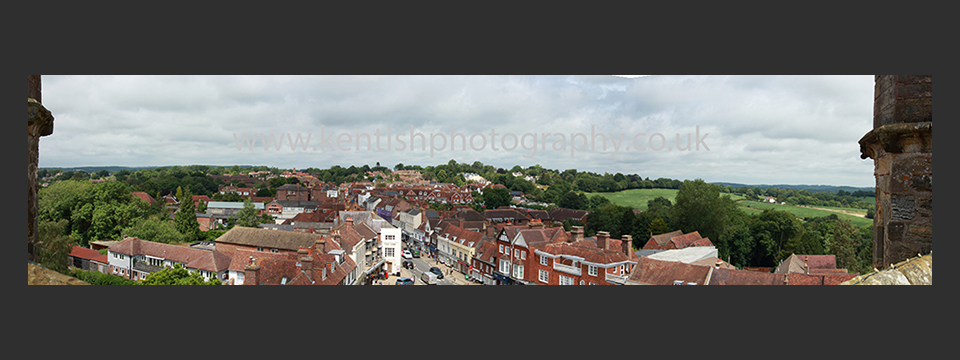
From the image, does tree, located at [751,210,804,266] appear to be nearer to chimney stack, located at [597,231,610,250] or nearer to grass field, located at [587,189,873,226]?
grass field, located at [587,189,873,226]

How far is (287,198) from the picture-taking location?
12422mm

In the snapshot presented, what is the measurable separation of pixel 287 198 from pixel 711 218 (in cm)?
1256

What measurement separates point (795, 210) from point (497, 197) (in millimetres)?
8554

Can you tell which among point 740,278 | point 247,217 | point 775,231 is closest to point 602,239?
point 740,278

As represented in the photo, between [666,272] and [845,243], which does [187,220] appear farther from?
[845,243]

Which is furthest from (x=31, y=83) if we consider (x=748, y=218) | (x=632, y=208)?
(x=748, y=218)

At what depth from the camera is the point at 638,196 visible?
442 inches

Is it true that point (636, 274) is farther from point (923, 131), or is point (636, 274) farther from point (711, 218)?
point (711, 218)

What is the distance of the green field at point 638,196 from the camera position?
36.0 ft

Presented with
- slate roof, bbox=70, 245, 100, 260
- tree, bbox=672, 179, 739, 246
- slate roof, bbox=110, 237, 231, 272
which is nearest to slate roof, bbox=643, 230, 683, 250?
tree, bbox=672, 179, 739, 246

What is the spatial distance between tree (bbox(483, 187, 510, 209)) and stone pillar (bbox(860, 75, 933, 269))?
11551 mm

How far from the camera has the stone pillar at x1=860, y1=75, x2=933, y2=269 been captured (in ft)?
9.34

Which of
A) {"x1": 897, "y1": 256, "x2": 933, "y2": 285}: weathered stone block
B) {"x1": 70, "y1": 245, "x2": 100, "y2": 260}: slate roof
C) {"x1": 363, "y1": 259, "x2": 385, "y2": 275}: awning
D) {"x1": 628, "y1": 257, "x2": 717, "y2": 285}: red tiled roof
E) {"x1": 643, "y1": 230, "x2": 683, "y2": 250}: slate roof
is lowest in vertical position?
{"x1": 363, "y1": 259, "x2": 385, "y2": 275}: awning

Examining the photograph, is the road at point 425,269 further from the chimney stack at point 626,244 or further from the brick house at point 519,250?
the chimney stack at point 626,244
